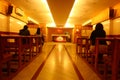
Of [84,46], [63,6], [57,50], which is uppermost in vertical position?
[63,6]

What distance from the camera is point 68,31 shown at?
84.8ft

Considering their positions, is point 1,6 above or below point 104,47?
above

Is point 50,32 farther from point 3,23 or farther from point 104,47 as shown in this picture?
point 104,47

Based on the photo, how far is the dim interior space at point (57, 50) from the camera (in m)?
3.53

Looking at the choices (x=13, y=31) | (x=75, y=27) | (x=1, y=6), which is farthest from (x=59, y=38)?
(x=1, y=6)

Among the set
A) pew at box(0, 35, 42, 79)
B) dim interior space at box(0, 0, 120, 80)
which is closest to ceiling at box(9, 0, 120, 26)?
dim interior space at box(0, 0, 120, 80)

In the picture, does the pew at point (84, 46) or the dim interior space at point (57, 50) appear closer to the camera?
the dim interior space at point (57, 50)

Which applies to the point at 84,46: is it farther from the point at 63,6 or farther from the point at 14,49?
the point at 14,49

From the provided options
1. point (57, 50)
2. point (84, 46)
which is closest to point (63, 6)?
point (84, 46)

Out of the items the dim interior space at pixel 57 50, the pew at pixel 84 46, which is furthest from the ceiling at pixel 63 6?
the pew at pixel 84 46

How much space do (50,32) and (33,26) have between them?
581cm

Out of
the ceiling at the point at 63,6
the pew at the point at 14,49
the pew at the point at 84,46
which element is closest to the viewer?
the pew at the point at 14,49

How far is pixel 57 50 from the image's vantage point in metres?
9.56

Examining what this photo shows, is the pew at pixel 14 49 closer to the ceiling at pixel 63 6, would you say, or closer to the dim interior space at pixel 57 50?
the dim interior space at pixel 57 50
